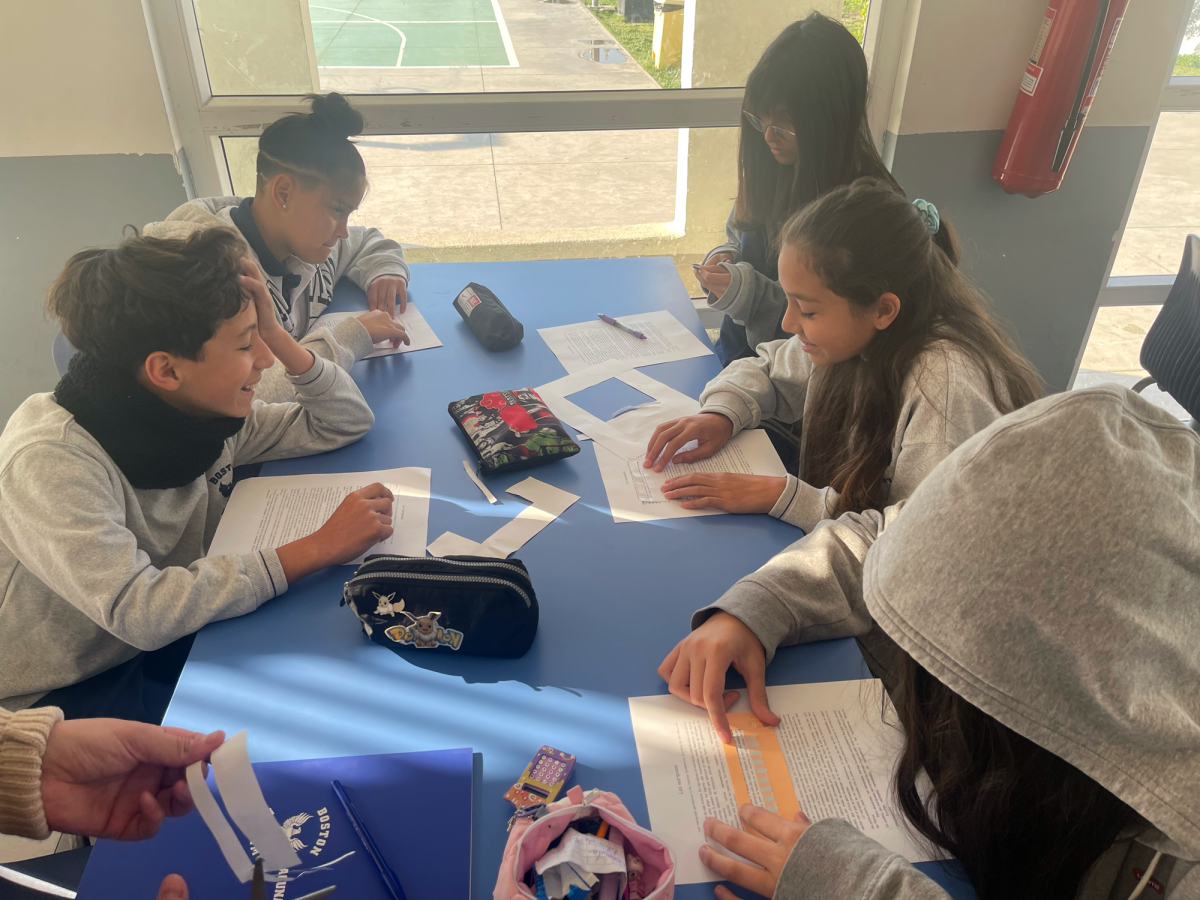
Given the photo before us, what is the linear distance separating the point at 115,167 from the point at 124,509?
151cm

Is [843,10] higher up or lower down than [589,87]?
higher up

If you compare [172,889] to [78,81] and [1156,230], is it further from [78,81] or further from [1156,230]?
[1156,230]

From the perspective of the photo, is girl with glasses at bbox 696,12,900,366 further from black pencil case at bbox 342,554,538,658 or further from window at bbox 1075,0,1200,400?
window at bbox 1075,0,1200,400

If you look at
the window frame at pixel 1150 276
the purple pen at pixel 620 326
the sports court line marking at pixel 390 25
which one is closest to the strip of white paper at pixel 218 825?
the purple pen at pixel 620 326

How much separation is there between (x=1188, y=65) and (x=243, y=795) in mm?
3331

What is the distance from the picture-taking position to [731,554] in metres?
1.22

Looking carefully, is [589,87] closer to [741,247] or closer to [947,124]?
[741,247]

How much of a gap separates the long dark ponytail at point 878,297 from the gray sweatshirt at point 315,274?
3.07 ft

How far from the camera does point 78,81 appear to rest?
2111 millimetres

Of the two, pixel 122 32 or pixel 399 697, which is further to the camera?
pixel 122 32

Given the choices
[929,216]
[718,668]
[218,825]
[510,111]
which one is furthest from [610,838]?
[510,111]

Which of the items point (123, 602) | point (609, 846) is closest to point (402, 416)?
point (123, 602)

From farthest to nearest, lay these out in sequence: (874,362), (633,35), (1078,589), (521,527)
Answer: (633,35) < (874,362) < (521,527) < (1078,589)

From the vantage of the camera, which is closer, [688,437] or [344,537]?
[344,537]
